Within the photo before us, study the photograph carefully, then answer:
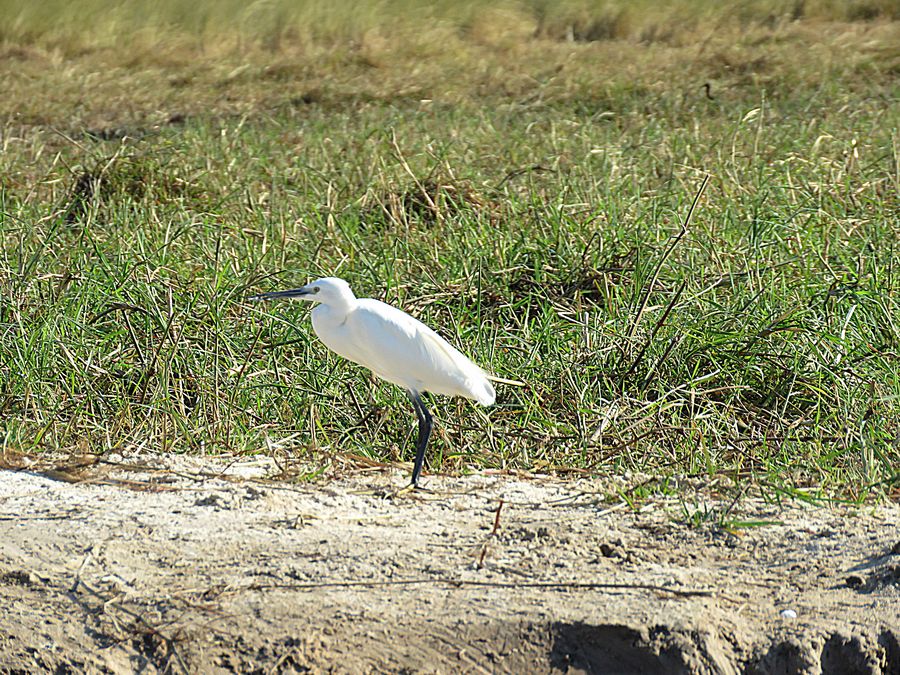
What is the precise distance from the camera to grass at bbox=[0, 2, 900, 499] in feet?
12.0

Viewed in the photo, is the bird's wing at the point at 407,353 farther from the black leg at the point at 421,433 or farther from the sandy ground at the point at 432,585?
the sandy ground at the point at 432,585

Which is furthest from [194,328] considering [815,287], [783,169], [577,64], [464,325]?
[577,64]

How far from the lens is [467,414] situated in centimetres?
387

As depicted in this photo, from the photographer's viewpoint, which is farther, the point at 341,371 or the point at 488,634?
the point at 341,371

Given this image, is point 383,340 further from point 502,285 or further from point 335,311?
point 502,285

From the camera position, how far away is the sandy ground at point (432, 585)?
7.64 ft

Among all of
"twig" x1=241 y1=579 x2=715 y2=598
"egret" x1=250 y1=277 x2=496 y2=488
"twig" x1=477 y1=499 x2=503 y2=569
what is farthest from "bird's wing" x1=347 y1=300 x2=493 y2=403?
"twig" x1=241 y1=579 x2=715 y2=598

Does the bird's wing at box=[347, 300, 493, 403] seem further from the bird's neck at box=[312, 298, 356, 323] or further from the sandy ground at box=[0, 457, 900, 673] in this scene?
the sandy ground at box=[0, 457, 900, 673]

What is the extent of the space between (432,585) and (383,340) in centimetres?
80

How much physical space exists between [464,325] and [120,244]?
5.48 feet

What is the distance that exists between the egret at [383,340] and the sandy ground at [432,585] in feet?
1.15

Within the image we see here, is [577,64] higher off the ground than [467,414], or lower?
lower

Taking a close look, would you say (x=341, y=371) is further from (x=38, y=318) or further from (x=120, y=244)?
(x=120, y=244)

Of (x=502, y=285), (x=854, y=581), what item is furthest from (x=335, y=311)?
(x=502, y=285)
